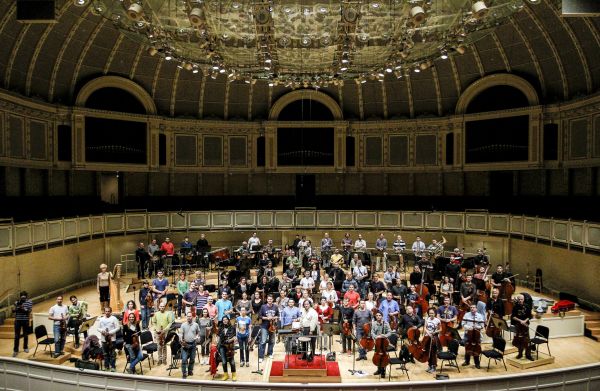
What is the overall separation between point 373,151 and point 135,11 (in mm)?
18043

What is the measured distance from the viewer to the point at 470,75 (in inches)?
969

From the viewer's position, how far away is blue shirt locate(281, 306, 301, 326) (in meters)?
13.2

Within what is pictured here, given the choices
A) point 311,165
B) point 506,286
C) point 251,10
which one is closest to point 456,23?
point 251,10

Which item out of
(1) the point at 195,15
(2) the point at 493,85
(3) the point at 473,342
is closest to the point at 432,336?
(3) the point at 473,342

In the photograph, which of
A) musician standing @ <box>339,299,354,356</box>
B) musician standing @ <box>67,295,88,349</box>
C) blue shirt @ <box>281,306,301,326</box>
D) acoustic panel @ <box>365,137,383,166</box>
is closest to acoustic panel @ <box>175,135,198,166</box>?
acoustic panel @ <box>365,137,383,166</box>

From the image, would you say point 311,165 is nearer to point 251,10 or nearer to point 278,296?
point 278,296

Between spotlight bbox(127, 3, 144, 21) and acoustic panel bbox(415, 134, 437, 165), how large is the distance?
18.2 meters

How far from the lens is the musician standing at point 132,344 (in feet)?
39.2

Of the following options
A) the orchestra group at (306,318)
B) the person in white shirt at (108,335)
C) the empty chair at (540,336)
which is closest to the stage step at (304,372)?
the orchestra group at (306,318)

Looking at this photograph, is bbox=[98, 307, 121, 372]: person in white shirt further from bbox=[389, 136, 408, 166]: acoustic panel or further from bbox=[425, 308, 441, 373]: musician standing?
bbox=[389, 136, 408, 166]: acoustic panel

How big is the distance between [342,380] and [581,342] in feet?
24.7

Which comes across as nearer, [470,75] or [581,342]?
[581,342]

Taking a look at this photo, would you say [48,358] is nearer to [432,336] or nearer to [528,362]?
[432,336]

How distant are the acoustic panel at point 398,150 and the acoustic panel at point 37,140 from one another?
1632 cm
